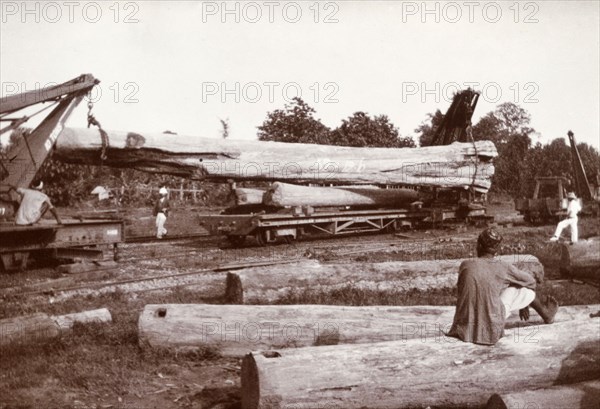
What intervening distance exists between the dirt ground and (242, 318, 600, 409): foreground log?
87 cm

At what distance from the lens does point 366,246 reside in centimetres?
1465

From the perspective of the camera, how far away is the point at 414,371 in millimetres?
4754

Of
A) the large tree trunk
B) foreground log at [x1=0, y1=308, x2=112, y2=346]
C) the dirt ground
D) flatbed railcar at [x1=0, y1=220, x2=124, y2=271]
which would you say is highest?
the large tree trunk

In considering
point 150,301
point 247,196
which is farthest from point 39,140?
point 247,196

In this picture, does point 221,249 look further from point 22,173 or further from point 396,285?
point 396,285

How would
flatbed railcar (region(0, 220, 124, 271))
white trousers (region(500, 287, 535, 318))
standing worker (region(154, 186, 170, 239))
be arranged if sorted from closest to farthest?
white trousers (region(500, 287, 535, 318)) < flatbed railcar (region(0, 220, 124, 271)) < standing worker (region(154, 186, 170, 239))

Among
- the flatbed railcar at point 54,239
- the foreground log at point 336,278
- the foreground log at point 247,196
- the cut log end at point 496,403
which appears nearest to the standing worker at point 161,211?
the foreground log at point 247,196

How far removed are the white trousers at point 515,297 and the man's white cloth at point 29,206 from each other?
9.05 meters

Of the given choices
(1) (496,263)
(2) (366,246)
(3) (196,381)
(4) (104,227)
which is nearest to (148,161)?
(4) (104,227)

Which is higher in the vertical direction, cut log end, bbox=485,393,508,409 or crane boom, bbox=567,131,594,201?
crane boom, bbox=567,131,594,201

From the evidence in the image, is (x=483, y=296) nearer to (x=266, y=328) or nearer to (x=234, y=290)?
(x=266, y=328)

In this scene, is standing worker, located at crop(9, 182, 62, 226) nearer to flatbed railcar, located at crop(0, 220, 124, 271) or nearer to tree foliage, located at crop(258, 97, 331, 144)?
flatbed railcar, located at crop(0, 220, 124, 271)

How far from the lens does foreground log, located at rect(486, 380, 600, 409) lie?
14.1 ft

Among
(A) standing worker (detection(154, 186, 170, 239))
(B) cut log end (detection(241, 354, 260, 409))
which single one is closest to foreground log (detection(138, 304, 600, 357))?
(B) cut log end (detection(241, 354, 260, 409))
